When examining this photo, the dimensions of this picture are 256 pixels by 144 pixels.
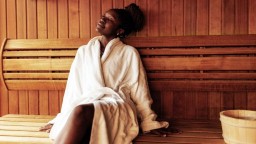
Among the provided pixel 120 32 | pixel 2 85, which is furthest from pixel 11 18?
pixel 120 32

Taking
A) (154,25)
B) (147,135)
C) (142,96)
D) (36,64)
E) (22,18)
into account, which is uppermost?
(22,18)

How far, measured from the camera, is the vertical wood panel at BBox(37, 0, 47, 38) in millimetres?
2730

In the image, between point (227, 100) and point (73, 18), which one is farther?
point (73, 18)

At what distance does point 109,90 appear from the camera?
86.3 inches

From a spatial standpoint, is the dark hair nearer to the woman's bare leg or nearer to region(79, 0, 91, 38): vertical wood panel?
region(79, 0, 91, 38): vertical wood panel

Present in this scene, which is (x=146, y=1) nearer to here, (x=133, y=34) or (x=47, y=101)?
(x=133, y=34)

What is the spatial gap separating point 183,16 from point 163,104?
2.53 feet

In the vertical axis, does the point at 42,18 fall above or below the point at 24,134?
above

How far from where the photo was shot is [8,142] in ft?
6.39

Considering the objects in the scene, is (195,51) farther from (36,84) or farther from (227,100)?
(36,84)

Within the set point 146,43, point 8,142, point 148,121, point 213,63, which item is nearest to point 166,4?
point 146,43

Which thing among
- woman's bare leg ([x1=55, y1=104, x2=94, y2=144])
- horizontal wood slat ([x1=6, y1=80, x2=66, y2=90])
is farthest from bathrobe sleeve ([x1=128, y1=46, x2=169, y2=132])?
horizontal wood slat ([x1=6, y1=80, x2=66, y2=90])

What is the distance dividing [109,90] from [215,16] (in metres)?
1.08

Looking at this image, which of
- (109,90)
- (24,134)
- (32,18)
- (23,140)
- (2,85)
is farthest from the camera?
(2,85)
